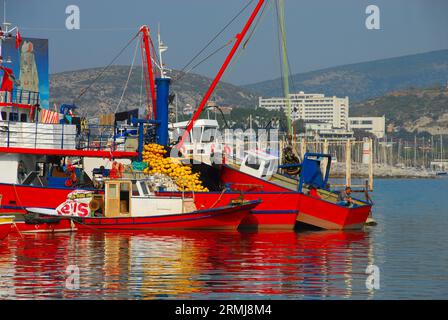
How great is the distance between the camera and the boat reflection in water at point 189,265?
2623 cm

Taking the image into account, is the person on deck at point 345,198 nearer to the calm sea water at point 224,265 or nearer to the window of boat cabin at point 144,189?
the calm sea water at point 224,265

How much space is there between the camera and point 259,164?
47.5 meters

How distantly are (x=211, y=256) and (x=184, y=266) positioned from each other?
2.97m

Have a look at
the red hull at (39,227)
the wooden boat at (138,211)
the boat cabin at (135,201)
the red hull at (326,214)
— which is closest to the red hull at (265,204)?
the red hull at (326,214)

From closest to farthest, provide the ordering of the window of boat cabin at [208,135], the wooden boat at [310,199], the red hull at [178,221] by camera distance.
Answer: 1. the red hull at [178,221]
2. the wooden boat at [310,199]
3. the window of boat cabin at [208,135]

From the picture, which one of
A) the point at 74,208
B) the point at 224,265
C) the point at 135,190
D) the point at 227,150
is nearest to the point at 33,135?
the point at 74,208

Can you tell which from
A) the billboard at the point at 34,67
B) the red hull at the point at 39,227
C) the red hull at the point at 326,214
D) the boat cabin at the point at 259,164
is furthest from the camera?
the billboard at the point at 34,67

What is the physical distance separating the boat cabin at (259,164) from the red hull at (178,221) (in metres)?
5.38

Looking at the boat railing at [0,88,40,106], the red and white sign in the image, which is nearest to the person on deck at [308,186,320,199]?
the red and white sign

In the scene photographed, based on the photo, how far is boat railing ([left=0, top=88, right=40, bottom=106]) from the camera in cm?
4441
